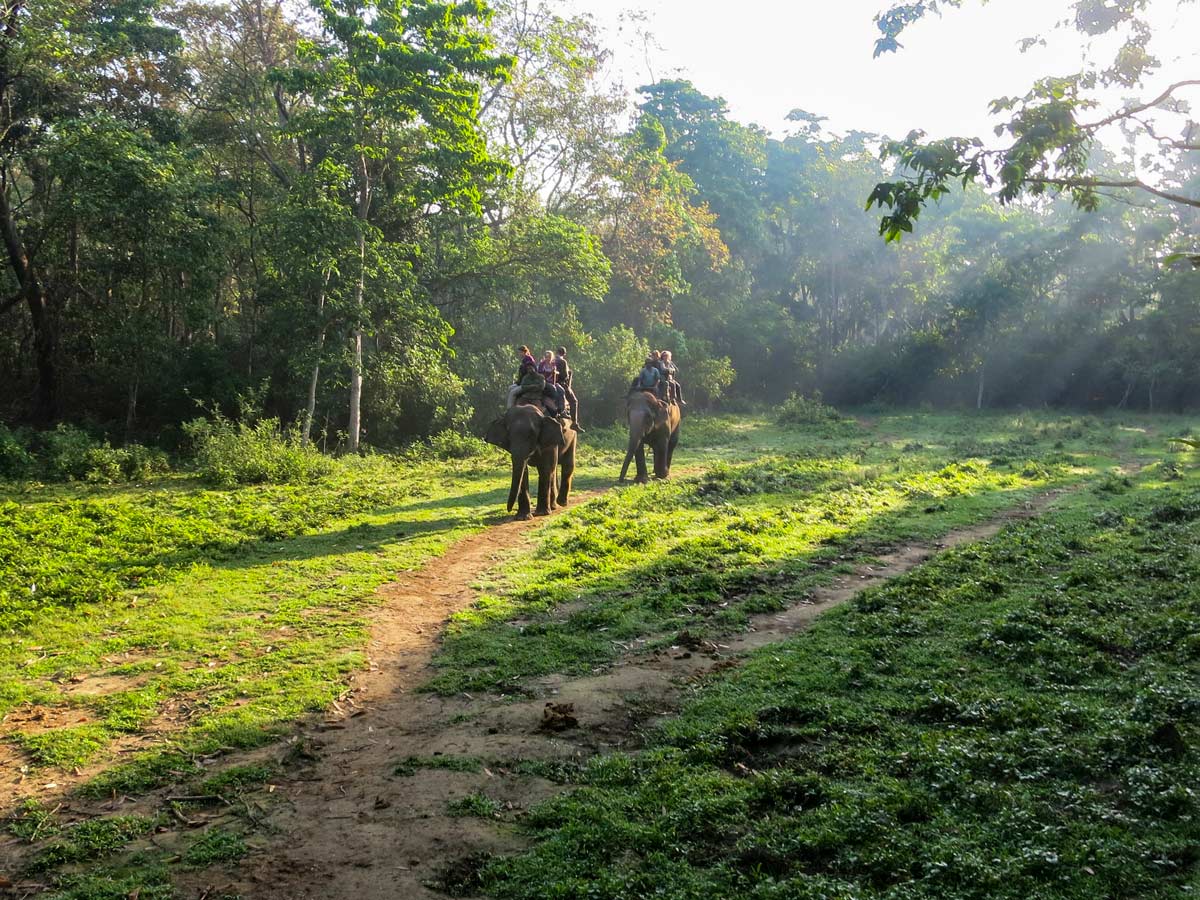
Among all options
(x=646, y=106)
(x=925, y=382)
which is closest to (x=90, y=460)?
(x=646, y=106)

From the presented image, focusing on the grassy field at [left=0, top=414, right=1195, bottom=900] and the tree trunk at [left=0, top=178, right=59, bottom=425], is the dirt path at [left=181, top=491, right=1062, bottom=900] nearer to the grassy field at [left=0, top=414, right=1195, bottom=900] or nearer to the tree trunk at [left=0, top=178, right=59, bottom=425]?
the grassy field at [left=0, top=414, right=1195, bottom=900]

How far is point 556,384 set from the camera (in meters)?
16.9

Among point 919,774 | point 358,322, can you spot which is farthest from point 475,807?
point 358,322

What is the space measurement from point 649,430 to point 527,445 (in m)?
5.06

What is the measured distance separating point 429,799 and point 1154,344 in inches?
1672

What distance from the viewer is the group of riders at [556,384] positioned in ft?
52.5

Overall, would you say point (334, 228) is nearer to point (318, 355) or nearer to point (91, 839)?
point (318, 355)

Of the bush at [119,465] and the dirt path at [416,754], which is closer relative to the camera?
the dirt path at [416,754]

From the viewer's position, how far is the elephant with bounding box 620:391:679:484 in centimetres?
1955

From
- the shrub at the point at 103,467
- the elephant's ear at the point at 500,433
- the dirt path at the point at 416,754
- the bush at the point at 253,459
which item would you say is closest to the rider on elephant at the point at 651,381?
the elephant's ear at the point at 500,433

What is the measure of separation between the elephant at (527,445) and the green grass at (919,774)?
7132 millimetres

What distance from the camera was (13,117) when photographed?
859 inches

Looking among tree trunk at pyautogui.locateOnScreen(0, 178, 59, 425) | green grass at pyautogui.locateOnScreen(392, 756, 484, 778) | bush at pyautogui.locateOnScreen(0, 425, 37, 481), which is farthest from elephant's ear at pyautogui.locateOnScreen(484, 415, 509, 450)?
tree trunk at pyautogui.locateOnScreen(0, 178, 59, 425)

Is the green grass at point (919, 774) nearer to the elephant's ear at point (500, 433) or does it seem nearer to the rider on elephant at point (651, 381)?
the elephant's ear at point (500, 433)
